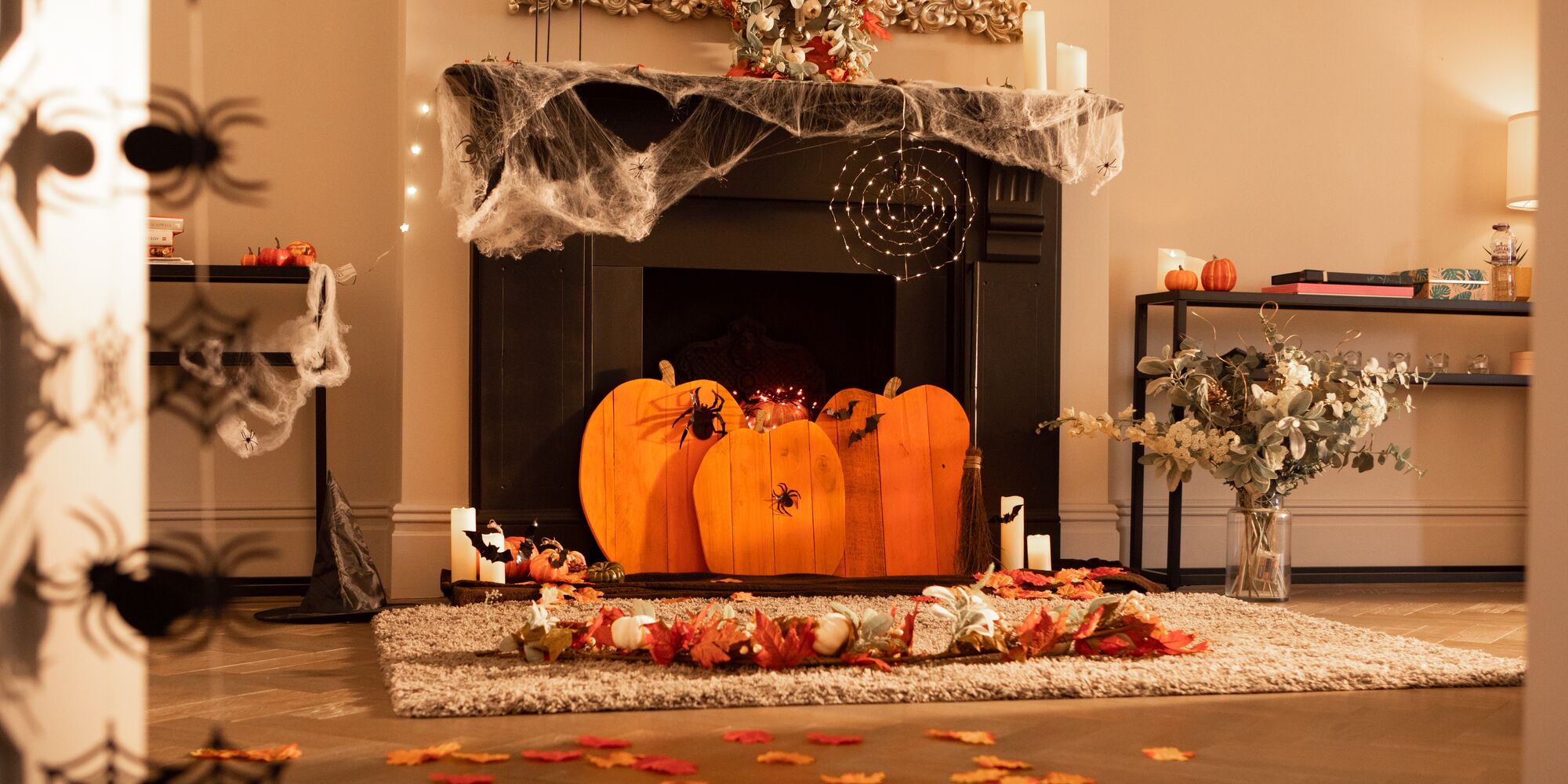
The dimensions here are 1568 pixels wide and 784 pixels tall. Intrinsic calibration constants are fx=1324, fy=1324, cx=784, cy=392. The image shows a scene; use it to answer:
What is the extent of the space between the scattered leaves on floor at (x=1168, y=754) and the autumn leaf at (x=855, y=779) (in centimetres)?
43

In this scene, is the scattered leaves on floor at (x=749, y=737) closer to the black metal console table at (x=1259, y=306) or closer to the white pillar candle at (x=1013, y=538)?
the white pillar candle at (x=1013, y=538)

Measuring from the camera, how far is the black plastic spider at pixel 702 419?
13.0 feet

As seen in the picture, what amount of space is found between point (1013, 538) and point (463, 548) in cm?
158

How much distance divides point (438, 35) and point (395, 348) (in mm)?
941

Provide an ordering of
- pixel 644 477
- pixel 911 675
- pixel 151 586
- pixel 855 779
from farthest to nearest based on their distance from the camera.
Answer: pixel 644 477, pixel 911 675, pixel 855 779, pixel 151 586

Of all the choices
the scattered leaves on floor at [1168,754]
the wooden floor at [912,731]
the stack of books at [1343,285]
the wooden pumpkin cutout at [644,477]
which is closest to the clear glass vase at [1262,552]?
the stack of books at [1343,285]

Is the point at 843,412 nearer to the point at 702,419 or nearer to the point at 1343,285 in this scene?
the point at 702,419

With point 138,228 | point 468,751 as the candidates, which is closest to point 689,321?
point 468,751

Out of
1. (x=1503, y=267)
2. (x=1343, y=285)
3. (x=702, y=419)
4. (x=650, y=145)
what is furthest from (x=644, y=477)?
(x=1503, y=267)

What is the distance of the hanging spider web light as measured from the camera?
405 centimetres

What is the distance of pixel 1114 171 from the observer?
408 cm

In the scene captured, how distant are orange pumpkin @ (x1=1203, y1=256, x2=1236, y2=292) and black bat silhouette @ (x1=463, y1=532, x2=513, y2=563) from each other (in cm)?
231

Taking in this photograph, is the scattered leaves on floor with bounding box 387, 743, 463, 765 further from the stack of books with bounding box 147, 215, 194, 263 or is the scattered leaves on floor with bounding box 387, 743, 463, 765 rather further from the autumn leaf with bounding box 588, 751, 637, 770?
the stack of books with bounding box 147, 215, 194, 263

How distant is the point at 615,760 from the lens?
6.08ft
